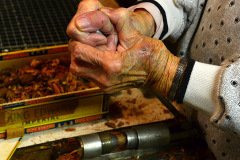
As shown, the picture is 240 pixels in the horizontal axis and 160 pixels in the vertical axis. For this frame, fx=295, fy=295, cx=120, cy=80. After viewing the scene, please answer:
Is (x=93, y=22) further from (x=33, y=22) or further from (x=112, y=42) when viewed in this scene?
(x=33, y=22)

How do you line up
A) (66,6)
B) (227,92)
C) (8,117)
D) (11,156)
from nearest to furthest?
1. (227,92)
2. (11,156)
3. (8,117)
4. (66,6)

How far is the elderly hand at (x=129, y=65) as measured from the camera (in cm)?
96

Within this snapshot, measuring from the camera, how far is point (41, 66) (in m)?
1.57

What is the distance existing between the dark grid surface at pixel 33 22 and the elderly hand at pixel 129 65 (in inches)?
23.9

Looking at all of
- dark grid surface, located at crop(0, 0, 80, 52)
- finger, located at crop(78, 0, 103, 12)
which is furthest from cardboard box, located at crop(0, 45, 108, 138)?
finger, located at crop(78, 0, 103, 12)

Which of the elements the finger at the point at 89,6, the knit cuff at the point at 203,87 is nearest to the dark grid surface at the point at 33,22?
the finger at the point at 89,6

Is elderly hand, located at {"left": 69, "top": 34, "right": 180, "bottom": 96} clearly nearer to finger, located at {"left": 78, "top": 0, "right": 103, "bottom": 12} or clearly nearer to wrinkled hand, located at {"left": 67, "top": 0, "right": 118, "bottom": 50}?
wrinkled hand, located at {"left": 67, "top": 0, "right": 118, "bottom": 50}

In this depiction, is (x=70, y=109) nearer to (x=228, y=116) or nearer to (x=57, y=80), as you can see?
(x=57, y=80)

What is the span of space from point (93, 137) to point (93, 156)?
0.24ft

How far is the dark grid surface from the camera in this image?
1.57m

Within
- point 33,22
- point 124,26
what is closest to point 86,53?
point 124,26

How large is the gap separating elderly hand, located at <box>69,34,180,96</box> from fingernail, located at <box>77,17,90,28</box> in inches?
2.6

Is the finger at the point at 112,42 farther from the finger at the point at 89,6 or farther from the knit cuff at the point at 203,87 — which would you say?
the knit cuff at the point at 203,87

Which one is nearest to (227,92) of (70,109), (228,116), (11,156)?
(228,116)
